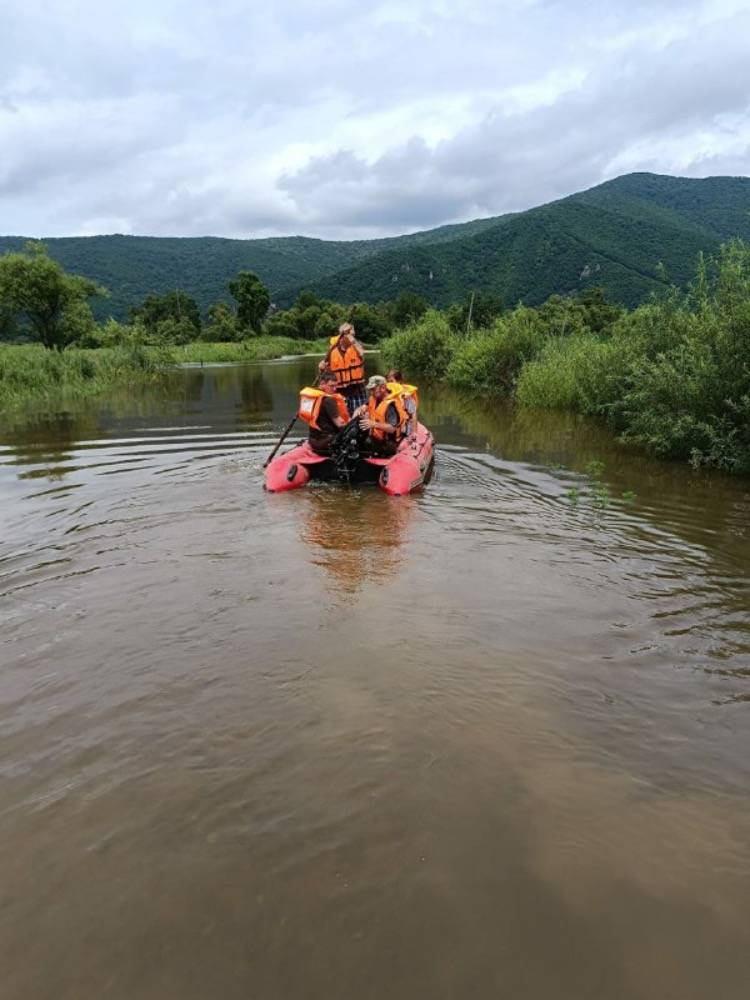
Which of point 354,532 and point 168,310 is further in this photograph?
point 168,310

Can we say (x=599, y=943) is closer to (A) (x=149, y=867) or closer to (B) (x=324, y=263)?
(A) (x=149, y=867)

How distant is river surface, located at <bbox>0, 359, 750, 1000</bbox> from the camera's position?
2365mm

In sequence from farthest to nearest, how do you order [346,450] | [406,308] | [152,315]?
1. [406,308]
2. [152,315]
3. [346,450]

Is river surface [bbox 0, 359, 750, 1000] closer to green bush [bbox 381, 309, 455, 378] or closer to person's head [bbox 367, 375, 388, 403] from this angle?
person's head [bbox 367, 375, 388, 403]

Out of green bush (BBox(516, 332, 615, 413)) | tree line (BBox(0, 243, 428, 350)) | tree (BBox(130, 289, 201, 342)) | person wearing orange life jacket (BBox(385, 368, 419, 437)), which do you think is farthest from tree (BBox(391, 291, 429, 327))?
person wearing orange life jacket (BBox(385, 368, 419, 437))

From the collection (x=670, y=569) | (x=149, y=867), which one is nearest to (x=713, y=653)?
(x=670, y=569)

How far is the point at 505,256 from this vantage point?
4604 inches

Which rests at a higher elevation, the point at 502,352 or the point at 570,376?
the point at 502,352

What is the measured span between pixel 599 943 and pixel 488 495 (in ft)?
23.6

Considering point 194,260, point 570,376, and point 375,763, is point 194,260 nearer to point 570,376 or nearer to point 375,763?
point 570,376

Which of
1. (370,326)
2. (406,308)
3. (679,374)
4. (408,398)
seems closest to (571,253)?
(406,308)

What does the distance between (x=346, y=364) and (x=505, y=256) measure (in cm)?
11441

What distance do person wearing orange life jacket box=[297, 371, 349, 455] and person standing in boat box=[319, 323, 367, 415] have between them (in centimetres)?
233

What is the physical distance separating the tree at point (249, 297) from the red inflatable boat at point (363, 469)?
222 feet
